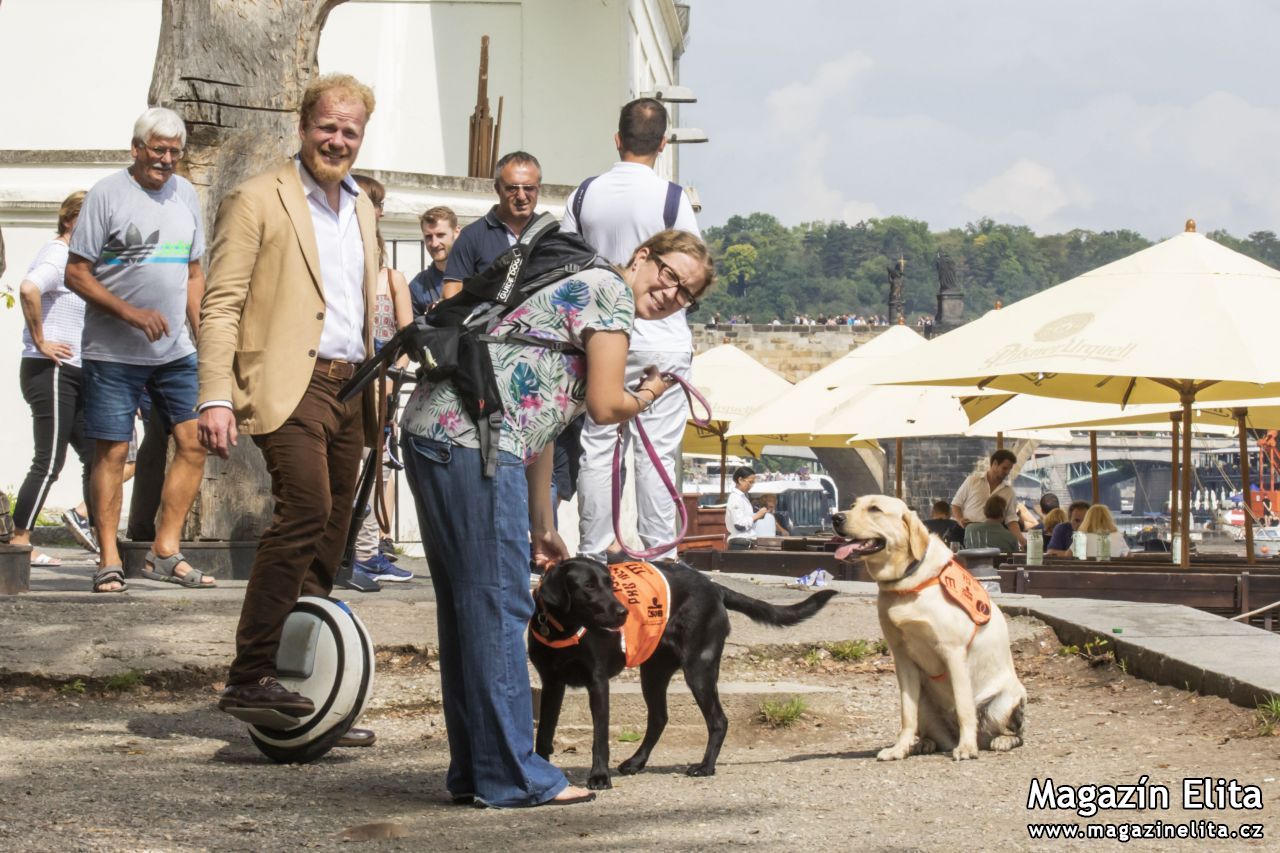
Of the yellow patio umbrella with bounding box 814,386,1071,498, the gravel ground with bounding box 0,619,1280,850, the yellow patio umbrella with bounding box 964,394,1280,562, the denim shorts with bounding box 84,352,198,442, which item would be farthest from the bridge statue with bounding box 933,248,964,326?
the gravel ground with bounding box 0,619,1280,850

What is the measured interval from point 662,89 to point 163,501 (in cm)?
1641

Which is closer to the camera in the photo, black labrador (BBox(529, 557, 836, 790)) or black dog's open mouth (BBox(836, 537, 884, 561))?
black labrador (BBox(529, 557, 836, 790))

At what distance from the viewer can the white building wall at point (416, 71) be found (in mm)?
17625

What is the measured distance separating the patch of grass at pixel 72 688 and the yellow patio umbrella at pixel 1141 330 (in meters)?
6.12

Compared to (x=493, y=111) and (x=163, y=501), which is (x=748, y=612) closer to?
(x=163, y=501)

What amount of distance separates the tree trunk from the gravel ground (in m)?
1.93

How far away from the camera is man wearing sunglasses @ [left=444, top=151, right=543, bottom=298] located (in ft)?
23.2

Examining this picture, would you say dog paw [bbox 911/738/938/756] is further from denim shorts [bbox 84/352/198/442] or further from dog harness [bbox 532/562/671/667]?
denim shorts [bbox 84/352/198/442]

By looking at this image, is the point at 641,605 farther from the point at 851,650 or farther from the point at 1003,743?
the point at 851,650

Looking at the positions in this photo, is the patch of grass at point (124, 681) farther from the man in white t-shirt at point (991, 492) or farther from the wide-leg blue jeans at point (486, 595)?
the man in white t-shirt at point (991, 492)

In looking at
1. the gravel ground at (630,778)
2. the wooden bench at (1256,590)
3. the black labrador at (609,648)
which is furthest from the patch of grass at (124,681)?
the wooden bench at (1256,590)

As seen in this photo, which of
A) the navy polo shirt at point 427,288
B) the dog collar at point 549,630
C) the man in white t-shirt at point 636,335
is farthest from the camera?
the navy polo shirt at point 427,288

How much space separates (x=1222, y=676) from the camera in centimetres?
586

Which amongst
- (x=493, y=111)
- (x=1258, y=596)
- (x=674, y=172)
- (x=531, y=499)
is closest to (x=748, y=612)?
(x=531, y=499)
